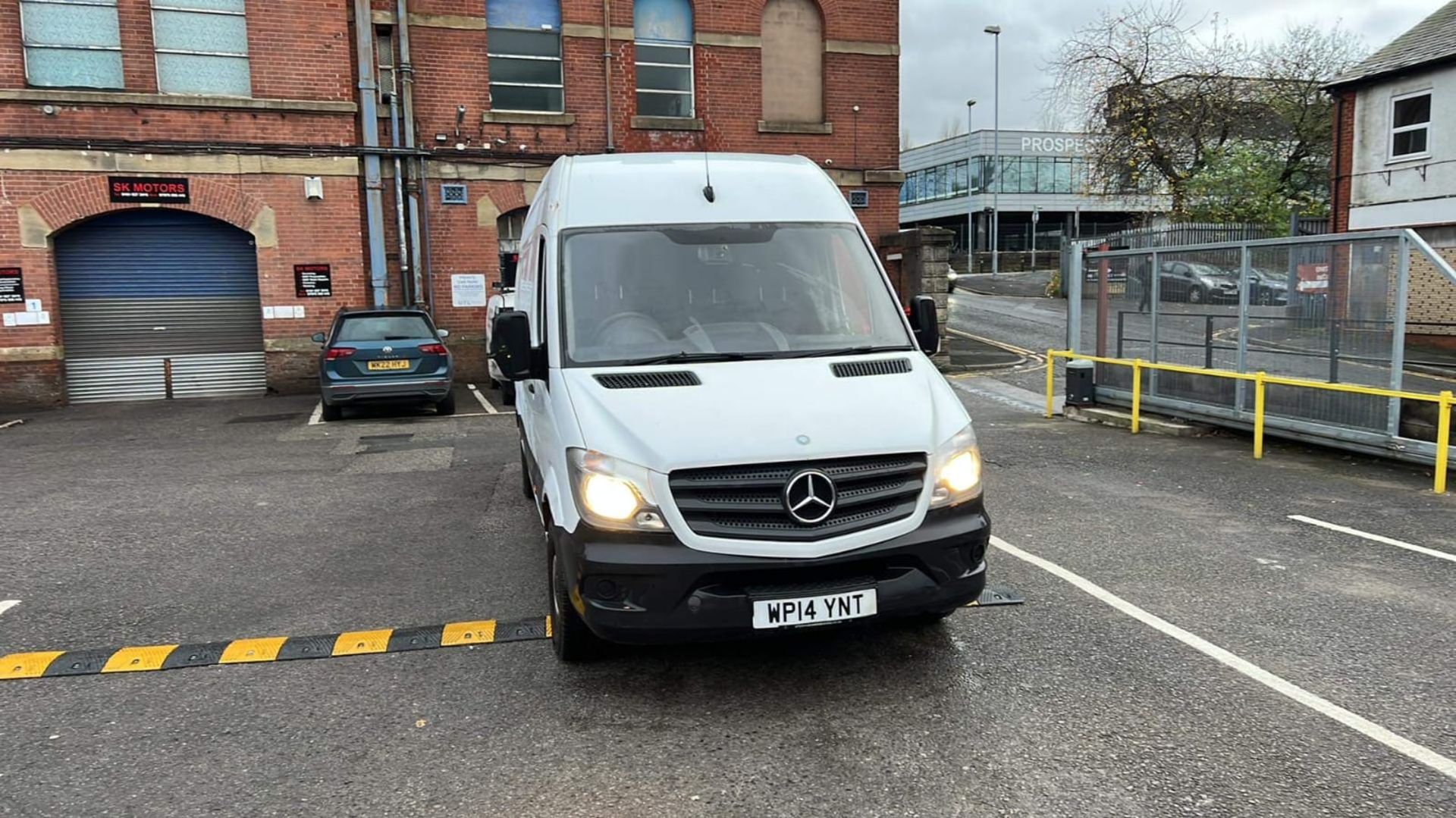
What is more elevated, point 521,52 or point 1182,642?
point 521,52

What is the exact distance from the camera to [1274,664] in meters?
4.26

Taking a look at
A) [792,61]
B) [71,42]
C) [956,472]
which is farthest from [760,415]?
[792,61]

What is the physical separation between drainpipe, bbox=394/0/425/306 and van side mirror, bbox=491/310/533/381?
523 inches

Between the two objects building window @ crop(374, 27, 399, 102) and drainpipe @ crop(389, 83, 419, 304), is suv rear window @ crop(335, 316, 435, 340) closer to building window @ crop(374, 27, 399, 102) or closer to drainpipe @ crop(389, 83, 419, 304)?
drainpipe @ crop(389, 83, 419, 304)

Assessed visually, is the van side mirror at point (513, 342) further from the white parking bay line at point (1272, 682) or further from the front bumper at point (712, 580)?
the white parking bay line at point (1272, 682)

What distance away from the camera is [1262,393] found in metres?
9.57

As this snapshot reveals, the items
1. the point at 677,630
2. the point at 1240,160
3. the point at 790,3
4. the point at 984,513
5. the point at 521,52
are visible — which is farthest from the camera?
the point at 1240,160

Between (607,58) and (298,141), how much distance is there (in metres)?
5.65

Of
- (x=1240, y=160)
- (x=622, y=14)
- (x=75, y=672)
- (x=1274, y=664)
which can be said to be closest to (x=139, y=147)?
(x=622, y=14)

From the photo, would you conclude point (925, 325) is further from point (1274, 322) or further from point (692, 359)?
point (1274, 322)

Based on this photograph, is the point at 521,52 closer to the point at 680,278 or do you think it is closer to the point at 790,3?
the point at 790,3

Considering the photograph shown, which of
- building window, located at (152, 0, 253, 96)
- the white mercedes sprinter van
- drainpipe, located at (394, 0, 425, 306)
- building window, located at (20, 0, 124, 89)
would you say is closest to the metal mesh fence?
the white mercedes sprinter van

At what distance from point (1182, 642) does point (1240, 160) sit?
2612 centimetres

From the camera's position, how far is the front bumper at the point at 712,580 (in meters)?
3.63
